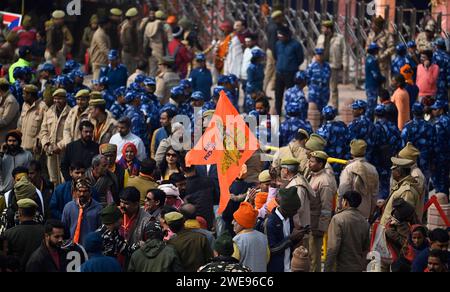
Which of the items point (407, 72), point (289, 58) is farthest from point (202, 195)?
point (289, 58)

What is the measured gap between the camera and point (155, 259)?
50.4 ft

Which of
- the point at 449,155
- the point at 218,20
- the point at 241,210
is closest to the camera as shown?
the point at 241,210

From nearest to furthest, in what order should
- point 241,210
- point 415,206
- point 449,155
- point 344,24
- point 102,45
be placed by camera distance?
point 241,210
point 415,206
point 449,155
point 102,45
point 344,24

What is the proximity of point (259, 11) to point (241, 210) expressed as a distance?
17884 millimetres

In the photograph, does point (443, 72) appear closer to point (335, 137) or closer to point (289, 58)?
point (289, 58)

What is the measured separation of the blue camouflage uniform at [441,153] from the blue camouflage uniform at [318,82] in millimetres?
4706

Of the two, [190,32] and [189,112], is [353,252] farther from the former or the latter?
[190,32]

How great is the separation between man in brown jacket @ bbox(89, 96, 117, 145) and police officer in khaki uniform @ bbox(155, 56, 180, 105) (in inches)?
191

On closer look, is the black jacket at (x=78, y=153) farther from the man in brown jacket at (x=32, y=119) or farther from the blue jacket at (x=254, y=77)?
the blue jacket at (x=254, y=77)

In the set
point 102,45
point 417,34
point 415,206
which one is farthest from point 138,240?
point 417,34

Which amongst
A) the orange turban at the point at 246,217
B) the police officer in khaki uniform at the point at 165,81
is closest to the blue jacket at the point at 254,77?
the police officer in khaki uniform at the point at 165,81

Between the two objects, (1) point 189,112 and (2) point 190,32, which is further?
(2) point 190,32

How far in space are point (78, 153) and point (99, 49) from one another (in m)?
9.97

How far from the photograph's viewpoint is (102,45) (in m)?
29.7
